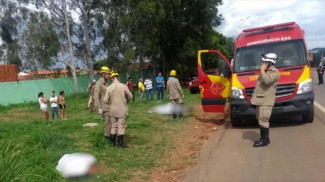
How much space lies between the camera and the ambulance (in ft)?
30.7

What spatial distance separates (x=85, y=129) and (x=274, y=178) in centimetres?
640

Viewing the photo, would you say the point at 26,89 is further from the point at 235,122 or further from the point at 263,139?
the point at 263,139

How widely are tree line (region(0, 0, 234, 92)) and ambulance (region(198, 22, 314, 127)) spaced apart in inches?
844

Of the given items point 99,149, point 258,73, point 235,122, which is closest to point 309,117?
point 258,73

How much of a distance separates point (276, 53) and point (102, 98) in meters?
4.83

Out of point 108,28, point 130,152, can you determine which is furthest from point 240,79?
point 108,28

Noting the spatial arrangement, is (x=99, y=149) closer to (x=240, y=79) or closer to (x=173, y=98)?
(x=240, y=79)

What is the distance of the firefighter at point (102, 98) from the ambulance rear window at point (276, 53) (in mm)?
3740

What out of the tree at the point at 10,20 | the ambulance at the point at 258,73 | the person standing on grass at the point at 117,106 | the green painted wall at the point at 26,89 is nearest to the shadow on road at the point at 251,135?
the ambulance at the point at 258,73

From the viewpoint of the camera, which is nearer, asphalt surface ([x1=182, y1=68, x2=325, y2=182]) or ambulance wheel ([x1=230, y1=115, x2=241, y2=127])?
asphalt surface ([x1=182, y1=68, x2=325, y2=182])

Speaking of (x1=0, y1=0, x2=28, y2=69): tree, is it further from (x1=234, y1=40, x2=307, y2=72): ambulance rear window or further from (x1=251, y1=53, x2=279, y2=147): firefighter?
(x1=251, y1=53, x2=279, y2=147): firefighter

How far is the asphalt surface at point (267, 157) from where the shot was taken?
580 cm

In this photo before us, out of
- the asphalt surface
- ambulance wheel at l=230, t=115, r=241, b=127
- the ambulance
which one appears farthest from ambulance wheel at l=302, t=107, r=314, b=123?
ambulance wheel at l=230, t=115, r=241, b=127

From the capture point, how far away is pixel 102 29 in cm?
3528
